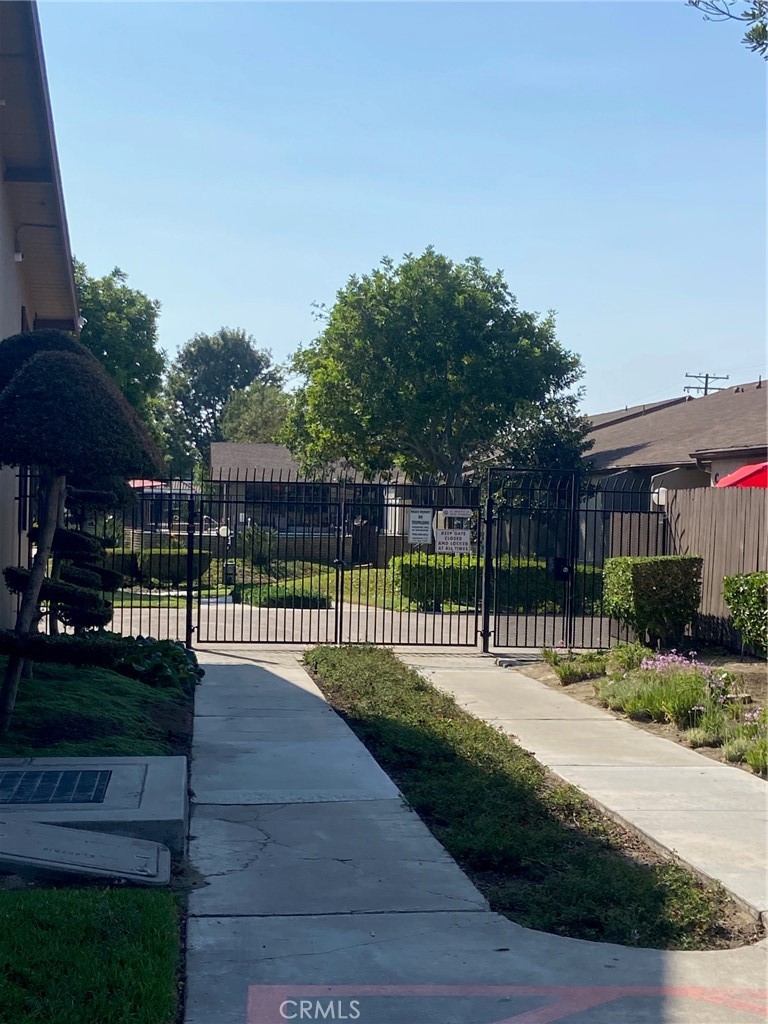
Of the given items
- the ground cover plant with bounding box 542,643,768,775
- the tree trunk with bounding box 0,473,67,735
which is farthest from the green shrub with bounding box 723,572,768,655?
the tree trunk with bounding box 0,473,67,735

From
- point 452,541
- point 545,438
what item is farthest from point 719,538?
point 545,438

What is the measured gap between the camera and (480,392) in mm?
30797

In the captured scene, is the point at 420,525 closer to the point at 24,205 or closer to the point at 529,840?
the point at 24,205

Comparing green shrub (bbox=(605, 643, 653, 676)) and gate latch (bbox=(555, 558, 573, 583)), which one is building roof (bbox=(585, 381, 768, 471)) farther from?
green shrub (bbox=(605, 643, 653, 676))

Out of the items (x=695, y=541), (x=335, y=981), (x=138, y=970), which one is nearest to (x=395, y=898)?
(x=335, y=981)

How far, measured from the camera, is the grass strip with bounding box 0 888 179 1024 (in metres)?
→ 3.89

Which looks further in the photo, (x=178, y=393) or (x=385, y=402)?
(x=178, y=393)

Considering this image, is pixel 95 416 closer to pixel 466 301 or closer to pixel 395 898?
pixel 395 898

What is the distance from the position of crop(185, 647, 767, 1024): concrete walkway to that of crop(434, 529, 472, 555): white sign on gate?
25.3ft

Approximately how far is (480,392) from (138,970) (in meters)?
27.3

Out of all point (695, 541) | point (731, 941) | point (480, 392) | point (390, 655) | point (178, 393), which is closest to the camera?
point (731, 941)

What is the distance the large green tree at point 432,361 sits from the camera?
30.9 meters

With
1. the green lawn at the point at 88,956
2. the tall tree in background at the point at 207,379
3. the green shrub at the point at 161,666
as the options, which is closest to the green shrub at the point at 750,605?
the green shrub at the point at 161,666

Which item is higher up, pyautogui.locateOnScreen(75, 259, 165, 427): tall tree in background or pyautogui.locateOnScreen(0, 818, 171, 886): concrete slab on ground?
pyautogui.locateOnScreen(75, 259, 165, 427): tall tree in background
